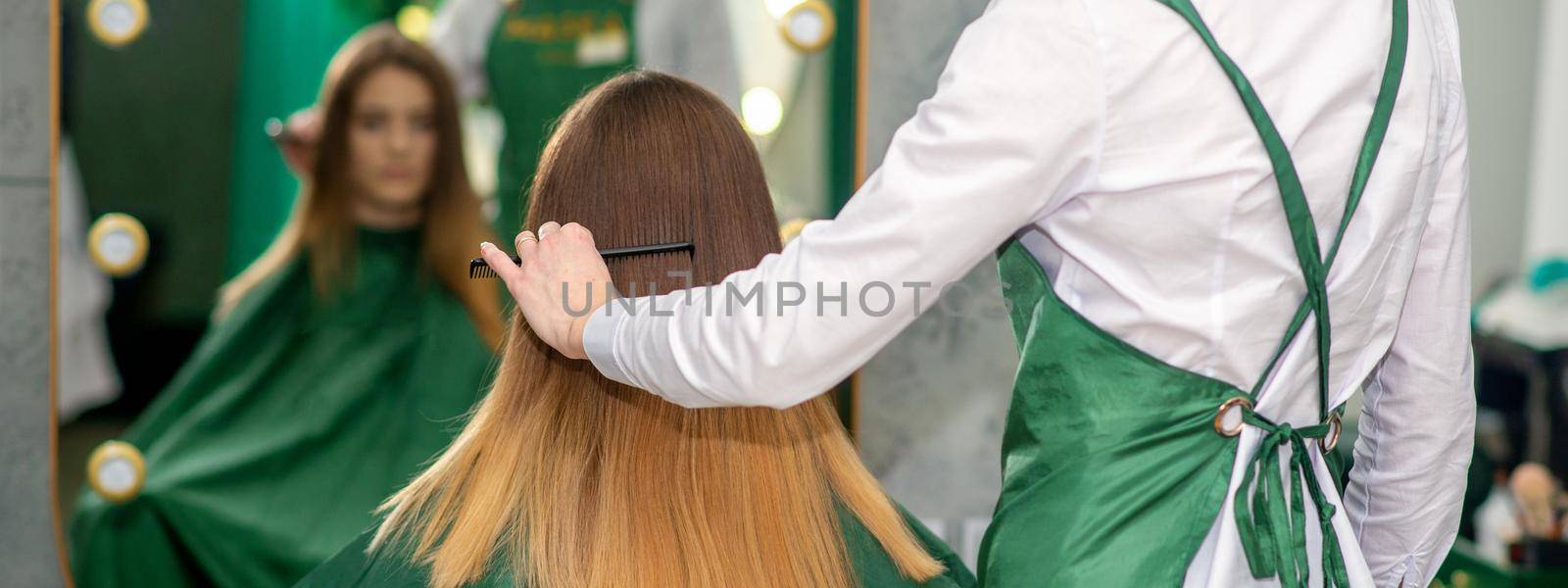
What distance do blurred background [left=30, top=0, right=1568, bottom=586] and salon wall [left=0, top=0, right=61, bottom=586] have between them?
15 cm

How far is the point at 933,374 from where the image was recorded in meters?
2.31

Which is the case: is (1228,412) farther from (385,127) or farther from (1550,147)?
(1550,147)

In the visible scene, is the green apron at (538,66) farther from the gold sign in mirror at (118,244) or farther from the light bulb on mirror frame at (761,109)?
the gold sign in mirror at (118,244)

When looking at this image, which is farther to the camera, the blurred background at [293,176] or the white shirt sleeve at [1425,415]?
the blurred background at [293,176]

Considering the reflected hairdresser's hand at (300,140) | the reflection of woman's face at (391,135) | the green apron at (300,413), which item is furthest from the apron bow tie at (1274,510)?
the reflected hairdresser's hand at (300,140)

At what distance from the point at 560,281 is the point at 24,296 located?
1.45 metres

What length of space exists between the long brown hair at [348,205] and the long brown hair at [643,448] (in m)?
0.80

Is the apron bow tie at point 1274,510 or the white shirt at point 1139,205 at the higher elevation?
the white shirt at point 1139,205

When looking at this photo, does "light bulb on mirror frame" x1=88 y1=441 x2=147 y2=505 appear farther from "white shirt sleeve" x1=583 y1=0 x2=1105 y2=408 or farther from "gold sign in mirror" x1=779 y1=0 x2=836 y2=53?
"white shirt sleeve" x1=583 y1=0 x2=1105 y2=408

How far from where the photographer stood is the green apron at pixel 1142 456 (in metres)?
1.03

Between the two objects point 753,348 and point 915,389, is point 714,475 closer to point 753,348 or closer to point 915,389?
point 753,348

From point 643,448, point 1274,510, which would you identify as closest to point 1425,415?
point 1274,510

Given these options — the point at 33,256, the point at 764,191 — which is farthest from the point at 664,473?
the point at 33,256

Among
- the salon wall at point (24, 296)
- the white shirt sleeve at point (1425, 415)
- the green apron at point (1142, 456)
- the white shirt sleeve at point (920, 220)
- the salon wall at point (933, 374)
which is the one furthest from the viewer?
the salon wall at point (933, 374)
